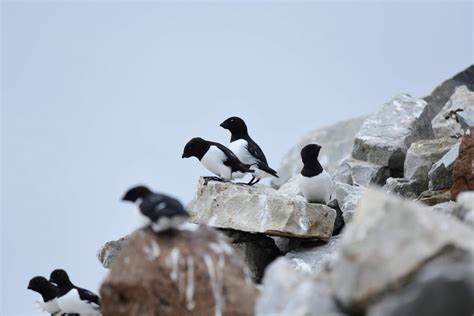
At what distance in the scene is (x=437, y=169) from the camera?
15219 mm

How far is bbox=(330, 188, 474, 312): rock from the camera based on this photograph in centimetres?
763

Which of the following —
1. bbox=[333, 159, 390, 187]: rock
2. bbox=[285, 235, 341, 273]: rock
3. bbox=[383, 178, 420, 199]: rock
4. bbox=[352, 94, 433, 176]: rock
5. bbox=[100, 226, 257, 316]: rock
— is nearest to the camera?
bbox=[100, 226, 257, 316]: rock

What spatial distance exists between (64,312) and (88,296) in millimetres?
489

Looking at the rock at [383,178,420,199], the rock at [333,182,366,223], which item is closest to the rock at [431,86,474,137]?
the rock at [383,178,420,199]

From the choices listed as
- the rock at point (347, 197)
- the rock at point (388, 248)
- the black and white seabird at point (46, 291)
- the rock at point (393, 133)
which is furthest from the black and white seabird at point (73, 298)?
the rock at point (393, 133)

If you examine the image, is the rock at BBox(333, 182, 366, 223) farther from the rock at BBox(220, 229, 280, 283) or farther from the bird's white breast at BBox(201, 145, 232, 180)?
the bird's white breast at BBox(201, 145, 232, 180)

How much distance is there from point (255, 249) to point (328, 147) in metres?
12.2

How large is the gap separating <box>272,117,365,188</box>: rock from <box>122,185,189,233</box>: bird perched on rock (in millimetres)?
14743

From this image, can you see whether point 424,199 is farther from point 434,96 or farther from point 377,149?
point 434,96

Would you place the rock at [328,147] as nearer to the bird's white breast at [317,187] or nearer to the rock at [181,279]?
the bird's white breast at [317,187]

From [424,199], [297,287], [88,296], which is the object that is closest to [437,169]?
[424,199]

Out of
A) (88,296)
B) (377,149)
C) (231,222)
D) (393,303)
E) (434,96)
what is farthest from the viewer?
(434,96)

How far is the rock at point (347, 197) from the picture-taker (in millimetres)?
15695

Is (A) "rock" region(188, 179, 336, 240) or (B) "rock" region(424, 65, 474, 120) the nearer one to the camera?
(A) "rock" region(188, 179, 336, 240)
